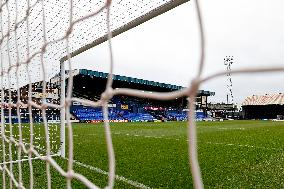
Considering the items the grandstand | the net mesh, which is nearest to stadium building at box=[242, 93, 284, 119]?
the grandstand

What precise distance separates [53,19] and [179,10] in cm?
134

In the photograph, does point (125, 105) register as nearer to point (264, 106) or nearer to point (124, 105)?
point (124, 105)

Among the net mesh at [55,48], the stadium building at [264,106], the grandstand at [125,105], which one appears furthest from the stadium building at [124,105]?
the net mesh at [55,48]

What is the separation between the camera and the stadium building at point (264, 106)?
38316mm

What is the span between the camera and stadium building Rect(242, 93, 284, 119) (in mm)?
38316

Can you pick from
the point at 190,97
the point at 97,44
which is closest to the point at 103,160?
the point at 97,44

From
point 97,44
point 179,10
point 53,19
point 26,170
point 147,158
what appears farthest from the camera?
point 147,158

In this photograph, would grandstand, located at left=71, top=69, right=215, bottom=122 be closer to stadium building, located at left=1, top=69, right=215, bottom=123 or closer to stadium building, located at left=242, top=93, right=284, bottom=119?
stadium building, located at left=1, top=69, right=215, bottom=123

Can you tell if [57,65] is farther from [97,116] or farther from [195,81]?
[97,116]

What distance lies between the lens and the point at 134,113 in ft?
93.2

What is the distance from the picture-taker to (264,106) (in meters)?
41.9

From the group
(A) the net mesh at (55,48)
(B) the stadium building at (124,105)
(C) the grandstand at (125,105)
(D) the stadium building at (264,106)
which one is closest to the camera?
(A) the net mesh at (55,48)

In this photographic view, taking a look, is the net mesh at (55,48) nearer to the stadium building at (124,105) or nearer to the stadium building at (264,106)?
the stadium building at (124,105)

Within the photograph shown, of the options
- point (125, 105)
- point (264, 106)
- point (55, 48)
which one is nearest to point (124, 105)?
point (125, 105)
